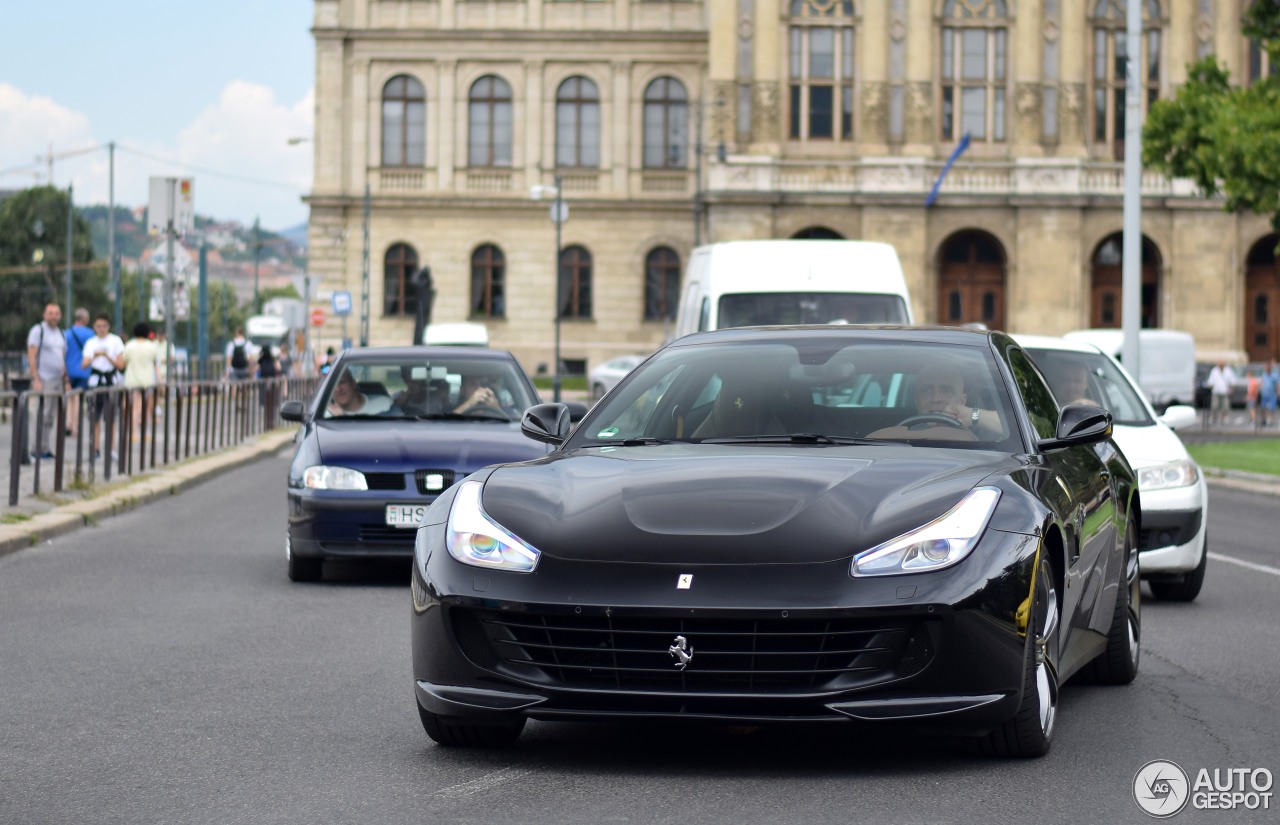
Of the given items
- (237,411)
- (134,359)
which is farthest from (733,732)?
(237,411)

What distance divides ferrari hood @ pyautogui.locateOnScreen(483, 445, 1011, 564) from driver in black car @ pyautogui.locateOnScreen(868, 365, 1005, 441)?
346 mm

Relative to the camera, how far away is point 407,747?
265 inches

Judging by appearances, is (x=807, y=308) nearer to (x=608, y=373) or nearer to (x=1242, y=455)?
(x=1242, y=455)

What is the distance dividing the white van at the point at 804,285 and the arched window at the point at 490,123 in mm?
52484

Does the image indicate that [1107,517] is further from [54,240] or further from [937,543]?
[54,240]

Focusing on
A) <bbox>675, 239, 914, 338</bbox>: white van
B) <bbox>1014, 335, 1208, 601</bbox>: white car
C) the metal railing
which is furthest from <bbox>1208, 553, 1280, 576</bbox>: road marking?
the metal railing

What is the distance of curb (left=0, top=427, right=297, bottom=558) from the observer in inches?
584

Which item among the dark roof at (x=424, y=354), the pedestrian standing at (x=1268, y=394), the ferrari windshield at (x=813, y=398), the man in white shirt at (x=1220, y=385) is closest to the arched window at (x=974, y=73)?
the man in white shirt at (x=1220, y=385)

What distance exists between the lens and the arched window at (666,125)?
73000mm

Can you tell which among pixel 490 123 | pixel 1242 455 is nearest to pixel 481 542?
pixel 1242 455

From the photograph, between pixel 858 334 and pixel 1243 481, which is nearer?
pixel 858 334

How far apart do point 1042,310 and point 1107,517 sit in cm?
5973

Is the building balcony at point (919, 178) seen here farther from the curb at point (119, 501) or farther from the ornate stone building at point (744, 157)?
the curb at point (119, 501)

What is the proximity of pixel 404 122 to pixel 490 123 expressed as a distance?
310cm
